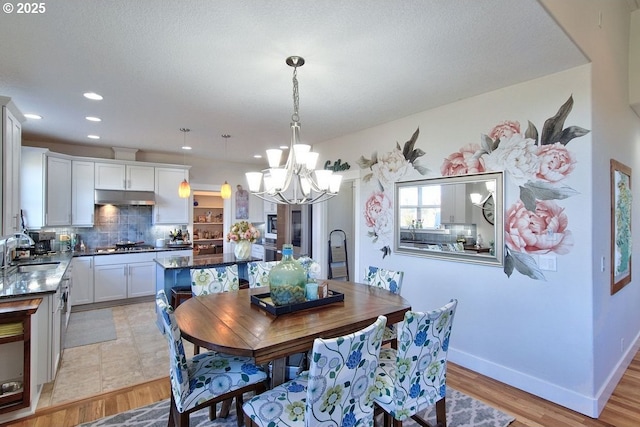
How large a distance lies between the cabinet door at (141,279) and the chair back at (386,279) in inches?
156

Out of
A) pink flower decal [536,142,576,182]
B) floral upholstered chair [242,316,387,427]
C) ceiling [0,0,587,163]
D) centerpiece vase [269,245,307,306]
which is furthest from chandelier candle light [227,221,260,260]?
pink flower decal [536,142,576,182]

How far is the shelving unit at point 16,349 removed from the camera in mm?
2293

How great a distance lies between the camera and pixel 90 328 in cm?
414

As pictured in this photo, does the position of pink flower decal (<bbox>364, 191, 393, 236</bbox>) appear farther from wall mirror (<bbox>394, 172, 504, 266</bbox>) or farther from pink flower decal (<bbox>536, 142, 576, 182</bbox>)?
pink flower decal (<bbox>536, 142, 576, 182</bbox>)

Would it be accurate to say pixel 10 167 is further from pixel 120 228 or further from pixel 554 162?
pixel 554 162

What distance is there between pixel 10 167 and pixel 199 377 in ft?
8.81

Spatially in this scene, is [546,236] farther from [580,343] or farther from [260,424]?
[260,424]

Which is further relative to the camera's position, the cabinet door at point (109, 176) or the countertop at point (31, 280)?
the cabinet door at point (109, 176)

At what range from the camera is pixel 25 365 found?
236 centimetres

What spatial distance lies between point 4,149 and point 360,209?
3.55 m

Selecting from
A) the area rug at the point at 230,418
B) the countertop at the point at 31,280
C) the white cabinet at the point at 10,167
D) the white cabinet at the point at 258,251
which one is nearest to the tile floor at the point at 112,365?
the area rug at the point at 230,418

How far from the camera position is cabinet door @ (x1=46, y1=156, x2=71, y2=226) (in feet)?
15.1

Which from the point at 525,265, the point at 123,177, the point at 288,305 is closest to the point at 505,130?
the point at 525,265

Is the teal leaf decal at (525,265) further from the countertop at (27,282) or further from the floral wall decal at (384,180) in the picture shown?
Answer: the countertop at (27,282)
